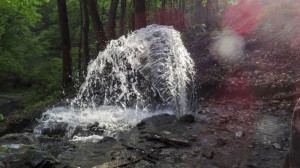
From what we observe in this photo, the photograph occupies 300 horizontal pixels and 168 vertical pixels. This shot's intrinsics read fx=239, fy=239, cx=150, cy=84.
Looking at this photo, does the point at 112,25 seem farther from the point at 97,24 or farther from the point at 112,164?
the point at 112,164

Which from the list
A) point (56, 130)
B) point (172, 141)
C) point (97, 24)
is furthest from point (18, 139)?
point (97, 24)

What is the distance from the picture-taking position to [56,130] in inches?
258

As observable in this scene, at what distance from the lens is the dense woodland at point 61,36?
1236 centimetres

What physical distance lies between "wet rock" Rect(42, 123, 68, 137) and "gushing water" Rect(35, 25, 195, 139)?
134 mm

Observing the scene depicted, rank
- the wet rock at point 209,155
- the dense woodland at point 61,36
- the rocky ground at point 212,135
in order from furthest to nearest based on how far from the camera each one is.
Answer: the dense woodland at point 61,36
the wet rock at point 209,155
the rocky ground at point 212,135

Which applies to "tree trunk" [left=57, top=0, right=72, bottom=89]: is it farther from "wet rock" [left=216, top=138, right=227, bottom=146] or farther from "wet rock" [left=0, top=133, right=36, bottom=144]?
"wet rock" [left=216, top=138, right=227, bottom=146]

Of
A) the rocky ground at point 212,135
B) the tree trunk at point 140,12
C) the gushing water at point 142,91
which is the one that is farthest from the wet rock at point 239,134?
the tree trunk at point 140,12

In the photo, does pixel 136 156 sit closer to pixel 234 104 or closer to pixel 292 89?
pixel 234 104

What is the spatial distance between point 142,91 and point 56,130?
3469 mm

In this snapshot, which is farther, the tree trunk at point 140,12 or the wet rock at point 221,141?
the tree trunk at point 140,12

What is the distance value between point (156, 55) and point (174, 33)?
1135 millimetres

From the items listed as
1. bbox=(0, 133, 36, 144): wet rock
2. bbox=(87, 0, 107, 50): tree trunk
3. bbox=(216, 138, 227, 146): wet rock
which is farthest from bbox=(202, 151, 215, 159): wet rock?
bbox=(87, 0, 107, 50): tree trunk

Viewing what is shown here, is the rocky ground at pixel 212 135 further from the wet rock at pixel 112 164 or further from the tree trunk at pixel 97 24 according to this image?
the tree trunk at pixel 97 24

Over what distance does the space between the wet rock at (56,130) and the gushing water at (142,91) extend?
134mm
